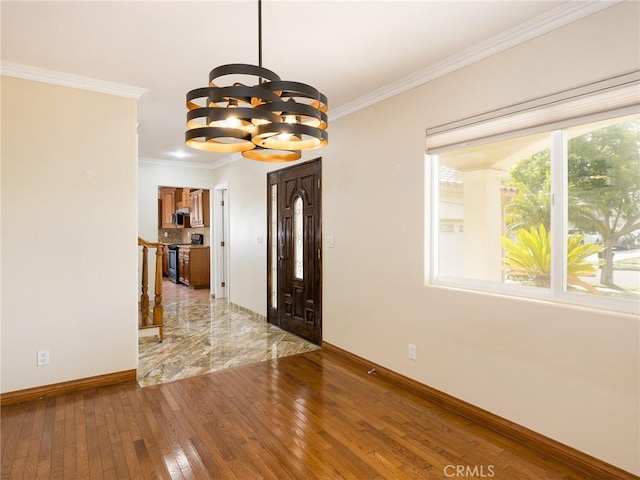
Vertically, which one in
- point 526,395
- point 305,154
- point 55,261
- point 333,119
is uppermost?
point 333,119

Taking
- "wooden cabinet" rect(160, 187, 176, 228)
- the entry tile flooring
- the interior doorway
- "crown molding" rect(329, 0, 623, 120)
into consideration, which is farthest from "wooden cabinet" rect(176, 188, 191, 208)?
"crown molding" rect(329, 0, 623, 120)

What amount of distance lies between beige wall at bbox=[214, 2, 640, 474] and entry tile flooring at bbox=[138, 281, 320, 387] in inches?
29.0

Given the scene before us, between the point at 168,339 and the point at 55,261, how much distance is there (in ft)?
5.95

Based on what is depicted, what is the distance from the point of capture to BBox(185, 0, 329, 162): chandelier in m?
1.59

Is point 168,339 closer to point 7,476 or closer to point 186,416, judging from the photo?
point 186,416

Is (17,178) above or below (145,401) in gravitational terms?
above

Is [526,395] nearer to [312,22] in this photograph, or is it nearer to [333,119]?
[312,22]

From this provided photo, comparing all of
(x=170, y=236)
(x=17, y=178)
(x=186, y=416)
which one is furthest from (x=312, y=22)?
(x=170, y=236)

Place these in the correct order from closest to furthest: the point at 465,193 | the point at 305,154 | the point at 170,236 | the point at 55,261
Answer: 1. the point at 465,193
2. the point at 55,261
3. the point at 305,154
4. the point at 170,236

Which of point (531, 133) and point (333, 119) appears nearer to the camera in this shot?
point (531, 133)

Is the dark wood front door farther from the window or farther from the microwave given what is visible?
the microwave

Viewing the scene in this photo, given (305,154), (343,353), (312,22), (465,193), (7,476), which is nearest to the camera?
(7,476)

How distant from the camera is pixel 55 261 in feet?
10.0

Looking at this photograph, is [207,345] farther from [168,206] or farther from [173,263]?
[168,206]
